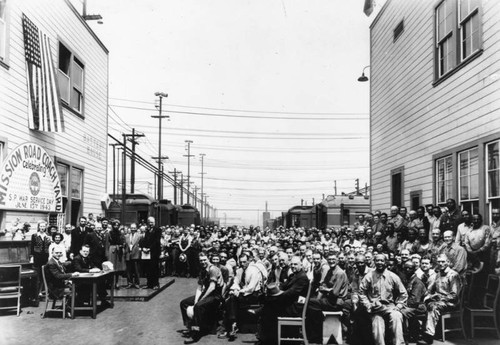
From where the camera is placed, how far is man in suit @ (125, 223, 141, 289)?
42.4ft

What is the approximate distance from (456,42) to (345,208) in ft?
59.5

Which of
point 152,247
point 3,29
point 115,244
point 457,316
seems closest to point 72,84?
point 3,29

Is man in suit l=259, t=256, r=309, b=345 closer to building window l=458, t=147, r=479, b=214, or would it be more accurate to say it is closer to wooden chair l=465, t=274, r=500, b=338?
wooden chair l=465, t=274, r=500, b=338

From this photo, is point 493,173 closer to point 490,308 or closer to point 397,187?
point 490,308

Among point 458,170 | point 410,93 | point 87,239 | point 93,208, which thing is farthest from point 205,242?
point 458,170

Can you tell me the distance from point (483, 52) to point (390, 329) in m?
5.71

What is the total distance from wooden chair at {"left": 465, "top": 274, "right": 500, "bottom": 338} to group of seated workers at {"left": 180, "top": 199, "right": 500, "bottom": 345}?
167 mm

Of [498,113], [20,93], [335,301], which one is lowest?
[335,301]

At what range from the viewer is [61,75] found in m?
13.8

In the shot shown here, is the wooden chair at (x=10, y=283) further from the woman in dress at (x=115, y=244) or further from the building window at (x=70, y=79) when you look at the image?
the building window at (x=70, y=79)

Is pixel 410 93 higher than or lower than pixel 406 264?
higher

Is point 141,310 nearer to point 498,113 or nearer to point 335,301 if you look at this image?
point 335,301

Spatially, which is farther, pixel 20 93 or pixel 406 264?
pixel 20 93

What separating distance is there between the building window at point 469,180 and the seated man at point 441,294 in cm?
249
